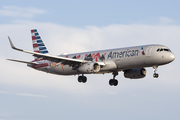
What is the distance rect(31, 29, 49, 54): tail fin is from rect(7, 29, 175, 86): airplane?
15.0ft

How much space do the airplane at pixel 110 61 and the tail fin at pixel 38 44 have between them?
4.57m

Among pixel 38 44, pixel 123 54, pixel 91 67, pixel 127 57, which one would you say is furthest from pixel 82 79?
pixel 38 44

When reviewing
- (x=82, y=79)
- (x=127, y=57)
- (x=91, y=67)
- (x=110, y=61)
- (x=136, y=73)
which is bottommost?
(x=82, y=79)

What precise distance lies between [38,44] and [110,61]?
20018 mm

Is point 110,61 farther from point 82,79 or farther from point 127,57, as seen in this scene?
point 82,79

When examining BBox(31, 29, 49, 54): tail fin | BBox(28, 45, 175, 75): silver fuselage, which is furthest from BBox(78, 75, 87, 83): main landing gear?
BBox(31, 29, 49, 54): tail fin

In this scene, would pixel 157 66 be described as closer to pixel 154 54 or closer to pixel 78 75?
pixel 154 54

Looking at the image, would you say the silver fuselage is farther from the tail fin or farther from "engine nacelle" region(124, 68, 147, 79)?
the tail fin

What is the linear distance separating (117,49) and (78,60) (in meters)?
6.59

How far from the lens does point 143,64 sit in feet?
185

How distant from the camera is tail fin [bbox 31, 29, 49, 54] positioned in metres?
72.8

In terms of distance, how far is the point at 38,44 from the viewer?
73.6 metres

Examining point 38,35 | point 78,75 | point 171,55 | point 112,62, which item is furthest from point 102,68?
point 38,35

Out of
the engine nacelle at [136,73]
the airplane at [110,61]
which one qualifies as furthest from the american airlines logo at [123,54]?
the engine nacelle at [136,73]
